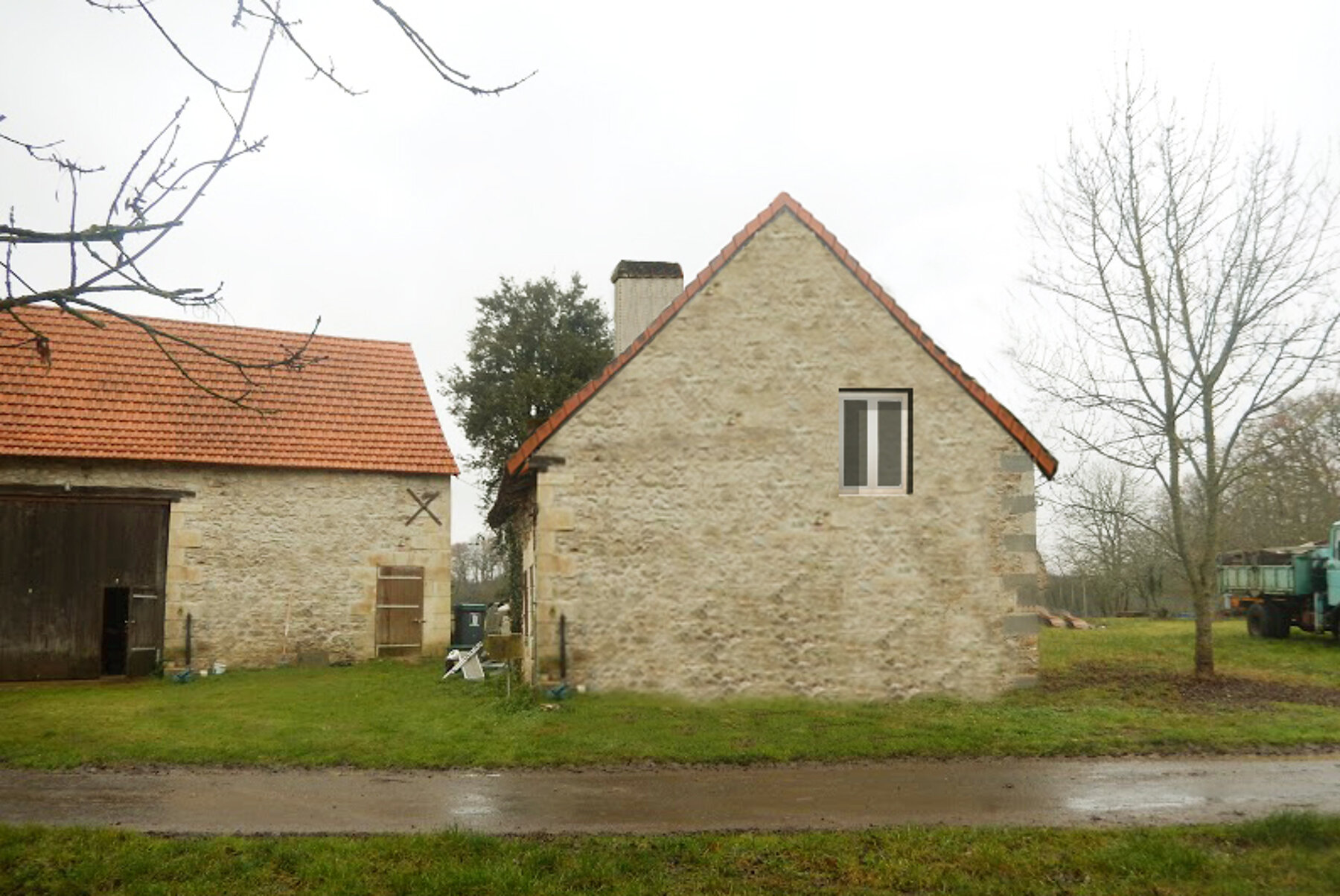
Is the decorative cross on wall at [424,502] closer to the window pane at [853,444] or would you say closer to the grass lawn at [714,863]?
the window pane at [853,444]

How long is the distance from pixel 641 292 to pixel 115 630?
11749 mm

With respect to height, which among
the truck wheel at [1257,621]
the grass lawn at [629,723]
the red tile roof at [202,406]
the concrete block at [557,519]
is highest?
the red tile roof at [202,406]

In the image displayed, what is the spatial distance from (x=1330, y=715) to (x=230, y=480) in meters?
18.0

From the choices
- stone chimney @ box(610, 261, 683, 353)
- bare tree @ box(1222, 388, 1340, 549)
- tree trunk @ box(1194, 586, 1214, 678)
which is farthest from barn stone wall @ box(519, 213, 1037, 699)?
bare tree @ box(1222, 388, 1340, 549)

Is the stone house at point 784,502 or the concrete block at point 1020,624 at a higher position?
the stone house at point 784,502

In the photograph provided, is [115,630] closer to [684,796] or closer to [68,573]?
[68,573]

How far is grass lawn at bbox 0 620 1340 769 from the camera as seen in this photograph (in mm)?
10539

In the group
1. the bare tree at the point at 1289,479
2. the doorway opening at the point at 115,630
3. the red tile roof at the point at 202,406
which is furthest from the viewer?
the red tile roof at the point at 202,406

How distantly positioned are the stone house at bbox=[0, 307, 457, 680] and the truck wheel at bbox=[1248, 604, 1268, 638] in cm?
1778

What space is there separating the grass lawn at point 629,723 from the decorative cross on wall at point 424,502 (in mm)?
4289

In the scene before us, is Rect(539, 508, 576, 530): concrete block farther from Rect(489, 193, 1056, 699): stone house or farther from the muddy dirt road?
the muddy dirt road

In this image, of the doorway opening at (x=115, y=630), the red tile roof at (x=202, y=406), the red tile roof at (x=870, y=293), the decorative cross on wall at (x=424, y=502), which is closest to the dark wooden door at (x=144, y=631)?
the doorway opening at (x=115, y=630)

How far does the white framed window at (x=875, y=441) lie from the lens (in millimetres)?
14086

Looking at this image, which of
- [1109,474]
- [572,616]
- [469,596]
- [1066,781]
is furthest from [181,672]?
[1109,474]
